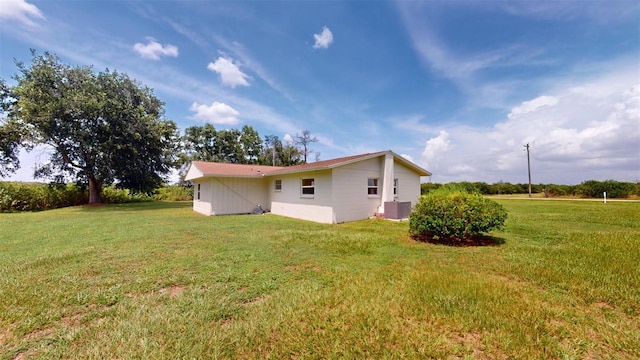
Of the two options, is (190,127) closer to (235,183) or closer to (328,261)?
(235,183)

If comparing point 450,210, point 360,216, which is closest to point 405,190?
point 360,216

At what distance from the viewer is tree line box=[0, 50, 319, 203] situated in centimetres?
1716

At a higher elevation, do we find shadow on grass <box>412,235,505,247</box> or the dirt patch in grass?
shadow on grass <box>412,235,505,247</box>

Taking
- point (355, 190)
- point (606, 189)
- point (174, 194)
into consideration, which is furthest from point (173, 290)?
point (606, 189)

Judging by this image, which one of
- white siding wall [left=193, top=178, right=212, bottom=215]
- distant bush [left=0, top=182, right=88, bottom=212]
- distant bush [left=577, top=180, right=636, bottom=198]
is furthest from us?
distant bush [left=577, top=180, right=636, bottom=198]

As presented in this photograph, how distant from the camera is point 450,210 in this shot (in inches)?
256

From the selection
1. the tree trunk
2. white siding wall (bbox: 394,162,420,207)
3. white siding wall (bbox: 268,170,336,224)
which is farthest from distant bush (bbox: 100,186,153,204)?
white siding wall (bbox: 394,162,420,207)

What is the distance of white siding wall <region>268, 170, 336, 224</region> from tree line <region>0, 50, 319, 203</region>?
13274 mm

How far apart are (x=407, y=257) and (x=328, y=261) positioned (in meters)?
1.81

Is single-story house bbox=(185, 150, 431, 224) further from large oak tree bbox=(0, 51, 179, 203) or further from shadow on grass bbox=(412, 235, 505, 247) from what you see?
large oak tree bbox=(0, 51, 179, 203)

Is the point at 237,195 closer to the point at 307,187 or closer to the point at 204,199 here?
the point at 204,199

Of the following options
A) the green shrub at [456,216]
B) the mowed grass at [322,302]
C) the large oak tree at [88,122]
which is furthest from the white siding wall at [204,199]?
the green shrub at [456,216]

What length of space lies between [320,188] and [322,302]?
8.38 meters

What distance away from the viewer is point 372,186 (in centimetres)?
1254
